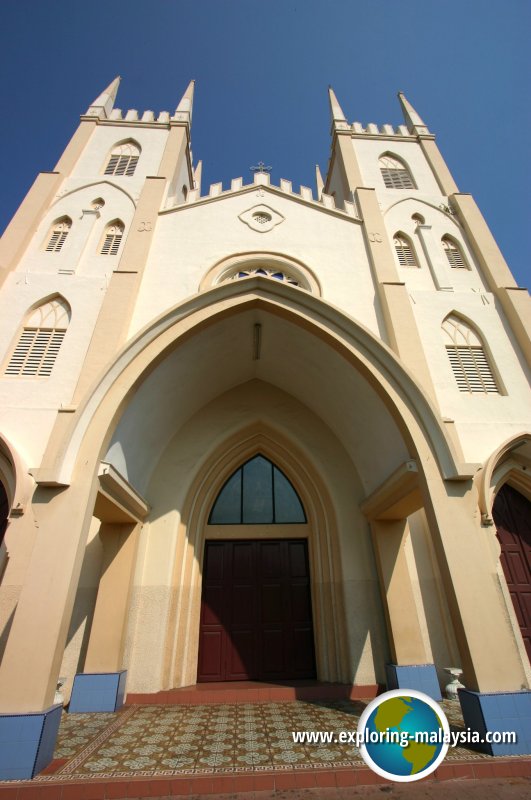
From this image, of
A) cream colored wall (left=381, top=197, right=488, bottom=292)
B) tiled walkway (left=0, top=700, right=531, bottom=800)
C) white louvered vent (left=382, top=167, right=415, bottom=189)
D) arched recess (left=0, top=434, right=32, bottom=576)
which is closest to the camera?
tiled walkway (left=0, top=700, right=531, bottom=800)

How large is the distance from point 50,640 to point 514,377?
29.3ft

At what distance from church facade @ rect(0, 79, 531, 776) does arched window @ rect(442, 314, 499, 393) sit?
0.16 ft

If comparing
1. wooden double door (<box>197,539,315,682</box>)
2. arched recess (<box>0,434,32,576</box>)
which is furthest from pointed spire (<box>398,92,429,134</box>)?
arched recess (<box>0,434,32,576</box>)

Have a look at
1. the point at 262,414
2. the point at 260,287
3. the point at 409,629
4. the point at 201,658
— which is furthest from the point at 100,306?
the point at 409,629

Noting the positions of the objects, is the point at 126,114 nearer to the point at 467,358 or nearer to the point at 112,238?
the point at 112,238

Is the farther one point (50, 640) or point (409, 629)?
point (409, 629)

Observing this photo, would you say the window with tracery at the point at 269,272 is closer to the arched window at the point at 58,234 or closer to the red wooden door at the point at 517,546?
the arched window at the point at 58,234

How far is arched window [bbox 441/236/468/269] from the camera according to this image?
984 centimetres

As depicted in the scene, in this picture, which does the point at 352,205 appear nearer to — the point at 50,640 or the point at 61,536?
the point at 61,536

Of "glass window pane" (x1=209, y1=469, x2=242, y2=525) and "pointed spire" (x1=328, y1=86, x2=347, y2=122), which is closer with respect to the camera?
"glass window pane" (x1=209, y1=469, x2=242, y2=525)

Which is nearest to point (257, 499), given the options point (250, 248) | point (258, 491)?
point (258, 491)

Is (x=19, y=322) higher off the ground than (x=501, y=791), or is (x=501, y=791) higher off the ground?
(x=19, y=322)

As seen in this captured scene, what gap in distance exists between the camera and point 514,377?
7742mm

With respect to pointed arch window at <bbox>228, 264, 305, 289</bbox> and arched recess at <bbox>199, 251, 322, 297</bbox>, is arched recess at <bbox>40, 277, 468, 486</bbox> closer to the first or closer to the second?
arched recess at <bbox>199, 251, 322, 297</bbox>
